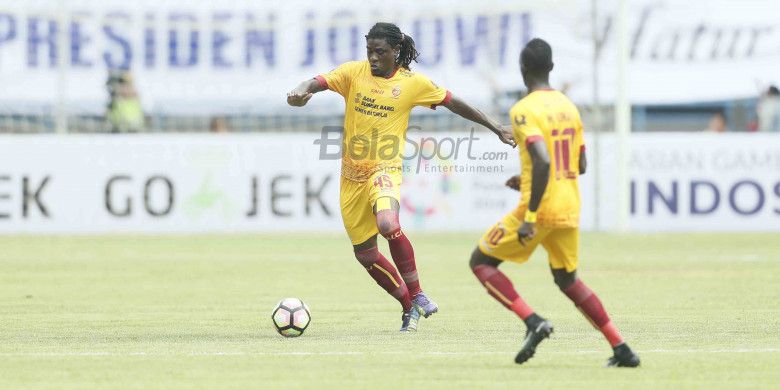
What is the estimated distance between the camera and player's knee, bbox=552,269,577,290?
33.2 ft

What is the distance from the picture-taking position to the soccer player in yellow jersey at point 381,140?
42.7 ft

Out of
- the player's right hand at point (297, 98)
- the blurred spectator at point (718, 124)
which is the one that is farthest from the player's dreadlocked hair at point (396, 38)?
the blurred spectator at point (718, 124)

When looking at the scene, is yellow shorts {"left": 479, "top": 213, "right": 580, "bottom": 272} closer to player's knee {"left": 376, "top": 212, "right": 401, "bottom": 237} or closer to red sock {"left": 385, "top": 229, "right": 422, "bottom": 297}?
player's knee {"left": 376, "top": 212, "right": 401, "bottom": 237}

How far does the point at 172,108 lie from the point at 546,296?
14616mm

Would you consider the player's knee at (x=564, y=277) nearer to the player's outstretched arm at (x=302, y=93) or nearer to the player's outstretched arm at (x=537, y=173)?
the player's outstretched arm at (x=537, y=173)

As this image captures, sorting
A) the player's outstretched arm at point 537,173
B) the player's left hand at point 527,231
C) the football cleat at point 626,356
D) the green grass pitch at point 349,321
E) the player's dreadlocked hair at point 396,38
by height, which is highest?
the player's dreadlocked hair at point 396,38

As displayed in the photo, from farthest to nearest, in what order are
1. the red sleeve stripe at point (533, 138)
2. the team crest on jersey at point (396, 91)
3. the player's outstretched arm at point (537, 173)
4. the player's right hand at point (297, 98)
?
the team crest on jersey at point (396, 91) → the player's right hand at point (297, 98) → the red sleeve stripe at point (533, 138) → the player's outstretched arm at point (537, 173)

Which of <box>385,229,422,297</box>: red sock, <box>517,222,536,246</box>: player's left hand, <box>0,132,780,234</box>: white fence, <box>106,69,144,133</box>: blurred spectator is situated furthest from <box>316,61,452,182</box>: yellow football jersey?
<box>106,69,144,133</box>: blurred spectator

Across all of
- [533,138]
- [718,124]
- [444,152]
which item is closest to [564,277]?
[533,138]

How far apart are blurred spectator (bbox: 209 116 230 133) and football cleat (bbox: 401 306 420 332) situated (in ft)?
54.0

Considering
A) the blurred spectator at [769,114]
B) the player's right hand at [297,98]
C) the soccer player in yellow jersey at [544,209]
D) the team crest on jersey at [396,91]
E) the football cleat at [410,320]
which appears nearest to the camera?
the soccer player in yellow jersey at [544,209]

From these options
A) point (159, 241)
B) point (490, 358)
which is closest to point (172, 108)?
point (159, 241)

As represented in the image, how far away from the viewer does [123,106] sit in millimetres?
28953

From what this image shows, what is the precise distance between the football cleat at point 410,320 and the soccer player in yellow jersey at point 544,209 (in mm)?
2796
